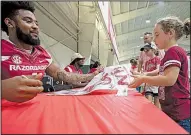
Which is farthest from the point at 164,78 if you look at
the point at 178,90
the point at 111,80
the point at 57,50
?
the point at 57,50

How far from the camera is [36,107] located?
3.17ft

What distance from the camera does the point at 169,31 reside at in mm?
1380

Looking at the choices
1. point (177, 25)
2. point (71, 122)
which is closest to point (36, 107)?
point (71, 122)

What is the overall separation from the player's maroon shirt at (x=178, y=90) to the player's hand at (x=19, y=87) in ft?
2.28

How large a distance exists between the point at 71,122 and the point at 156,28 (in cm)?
95

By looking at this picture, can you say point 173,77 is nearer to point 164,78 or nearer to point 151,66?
point 164,78

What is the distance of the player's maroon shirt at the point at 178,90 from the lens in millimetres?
1244

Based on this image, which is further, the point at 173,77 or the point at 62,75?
the point at 62,75

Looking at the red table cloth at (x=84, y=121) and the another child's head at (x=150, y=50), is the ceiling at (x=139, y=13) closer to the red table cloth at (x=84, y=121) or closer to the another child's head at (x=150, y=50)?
the another child's head at (x=150, y=50)

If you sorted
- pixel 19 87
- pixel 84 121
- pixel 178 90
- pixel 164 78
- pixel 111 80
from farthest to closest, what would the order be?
pixel 111 80, pixel 178 90, pixel 164 78, pixel 19 87, pixel 84 121

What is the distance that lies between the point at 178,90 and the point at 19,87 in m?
0.85

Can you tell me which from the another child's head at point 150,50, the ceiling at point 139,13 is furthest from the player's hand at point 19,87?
the ceiling at point 139,13

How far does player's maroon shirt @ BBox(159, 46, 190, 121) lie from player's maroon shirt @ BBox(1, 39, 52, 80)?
77 centimetres

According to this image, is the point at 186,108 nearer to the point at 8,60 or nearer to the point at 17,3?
the point at 8,60
